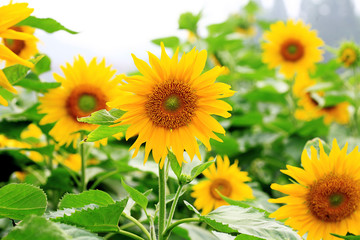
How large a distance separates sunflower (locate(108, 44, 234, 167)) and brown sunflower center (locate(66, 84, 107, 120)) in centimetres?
27

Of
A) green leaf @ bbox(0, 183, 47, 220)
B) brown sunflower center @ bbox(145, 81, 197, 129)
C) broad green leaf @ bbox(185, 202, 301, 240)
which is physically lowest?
green leaf @ bbox(0, 183, 47, 220)

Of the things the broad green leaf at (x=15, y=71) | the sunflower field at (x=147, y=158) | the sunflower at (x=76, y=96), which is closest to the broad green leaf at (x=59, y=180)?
the sunflower field at (x=147, y=158)

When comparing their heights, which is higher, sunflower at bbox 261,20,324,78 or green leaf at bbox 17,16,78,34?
sunflower at bbox 261,20,324,78

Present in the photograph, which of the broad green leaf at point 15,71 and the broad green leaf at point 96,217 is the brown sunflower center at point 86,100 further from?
the broad green leaf at point 96,217

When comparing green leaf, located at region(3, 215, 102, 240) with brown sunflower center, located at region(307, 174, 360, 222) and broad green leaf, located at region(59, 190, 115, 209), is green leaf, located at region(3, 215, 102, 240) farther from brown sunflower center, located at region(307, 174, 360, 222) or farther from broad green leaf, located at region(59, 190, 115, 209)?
brown sunflower center, located at region(307, 174, 360, 222)

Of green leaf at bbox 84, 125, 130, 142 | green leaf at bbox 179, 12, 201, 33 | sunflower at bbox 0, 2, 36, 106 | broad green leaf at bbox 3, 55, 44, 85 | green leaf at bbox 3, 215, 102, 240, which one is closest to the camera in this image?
green leaf at bbox 3, 215, 102, 240

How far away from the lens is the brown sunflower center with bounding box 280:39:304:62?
6.08ft

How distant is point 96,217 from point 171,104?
0.24 m

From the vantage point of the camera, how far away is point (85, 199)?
2.34 feet

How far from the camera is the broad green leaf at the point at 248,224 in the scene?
2.16ft

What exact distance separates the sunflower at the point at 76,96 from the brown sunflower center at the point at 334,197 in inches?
18.5

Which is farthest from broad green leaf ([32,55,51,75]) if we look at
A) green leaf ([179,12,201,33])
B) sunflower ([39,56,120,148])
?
green leaf ([179,12,201,33])

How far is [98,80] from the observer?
38.4 inches

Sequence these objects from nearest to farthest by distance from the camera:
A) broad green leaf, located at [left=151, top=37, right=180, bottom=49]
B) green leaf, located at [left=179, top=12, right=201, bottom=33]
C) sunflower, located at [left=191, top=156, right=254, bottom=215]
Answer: sunflower, located at [left=191, top=156, right=254, bottom=215] → broad green leaf, located at [left=151, top=37, right=180, bottom=49] → green leaf, located at [left=179, top=12, right=201, bottom=33]
